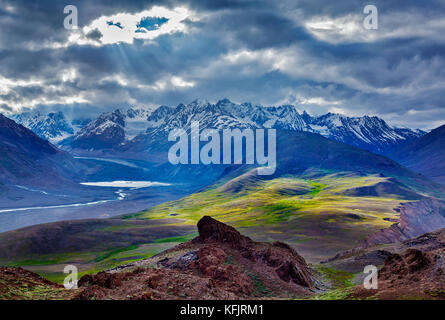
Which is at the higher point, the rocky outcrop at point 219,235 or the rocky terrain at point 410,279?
the rocky outcrop at point 219,235

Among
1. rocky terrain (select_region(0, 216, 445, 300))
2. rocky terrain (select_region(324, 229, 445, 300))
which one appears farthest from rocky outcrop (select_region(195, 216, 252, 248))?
rocky terrain (select_region(324, 229, 445, 300))

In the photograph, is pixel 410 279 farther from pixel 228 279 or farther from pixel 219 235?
pixel 219 235

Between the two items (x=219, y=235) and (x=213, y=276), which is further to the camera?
(x=219, y=235)

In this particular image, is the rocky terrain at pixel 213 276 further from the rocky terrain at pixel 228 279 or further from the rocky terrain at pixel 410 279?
the rocky terrain at pixel 410 279

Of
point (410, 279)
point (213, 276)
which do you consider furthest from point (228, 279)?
point (410, 279)

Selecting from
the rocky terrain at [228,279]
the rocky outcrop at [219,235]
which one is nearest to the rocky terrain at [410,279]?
the rocky terrain at [228,279]

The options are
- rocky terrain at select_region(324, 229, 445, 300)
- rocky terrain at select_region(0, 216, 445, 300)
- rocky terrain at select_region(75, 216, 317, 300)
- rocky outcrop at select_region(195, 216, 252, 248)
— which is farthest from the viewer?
rocky outcrop at select_region(195, 216, 252, 248)

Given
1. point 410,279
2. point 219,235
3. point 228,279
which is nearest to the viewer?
point 410,279

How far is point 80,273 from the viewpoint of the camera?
102 m

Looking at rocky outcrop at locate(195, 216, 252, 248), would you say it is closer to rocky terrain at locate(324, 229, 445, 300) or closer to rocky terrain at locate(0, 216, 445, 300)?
rocky terrain at locate(0, 216, 445, 300)

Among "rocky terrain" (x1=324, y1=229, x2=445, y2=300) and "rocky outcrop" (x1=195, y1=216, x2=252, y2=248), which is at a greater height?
"rocky outcrop" (x1=195, y1=216, x2=252, y2=248)
